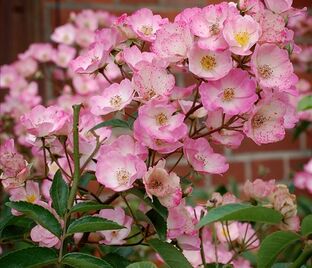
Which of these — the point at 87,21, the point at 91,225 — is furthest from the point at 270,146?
the point at 91,225

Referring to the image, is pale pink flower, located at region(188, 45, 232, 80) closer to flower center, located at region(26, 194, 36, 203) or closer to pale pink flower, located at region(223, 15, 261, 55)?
pale pink flower, located at region(223, 15, 261, 55)

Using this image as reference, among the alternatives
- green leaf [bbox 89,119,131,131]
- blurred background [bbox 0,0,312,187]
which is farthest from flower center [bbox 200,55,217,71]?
blurred background [bbox 0,0,312,187]

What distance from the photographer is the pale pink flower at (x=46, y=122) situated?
645mm

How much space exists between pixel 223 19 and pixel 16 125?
0.73 meters

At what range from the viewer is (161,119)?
23.2 inches

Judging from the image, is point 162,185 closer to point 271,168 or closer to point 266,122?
point 266,122

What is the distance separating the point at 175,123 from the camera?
598 millimetres

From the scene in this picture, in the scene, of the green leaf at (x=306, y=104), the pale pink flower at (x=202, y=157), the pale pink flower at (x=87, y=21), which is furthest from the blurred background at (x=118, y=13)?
the pale pink flower at (x=202, y=157)

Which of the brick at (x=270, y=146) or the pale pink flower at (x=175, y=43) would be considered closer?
the pale pink flower at (x=175, y=43)

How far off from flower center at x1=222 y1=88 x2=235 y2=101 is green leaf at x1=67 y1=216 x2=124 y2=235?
0.42ft

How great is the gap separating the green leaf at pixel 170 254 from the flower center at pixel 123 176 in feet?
0.19

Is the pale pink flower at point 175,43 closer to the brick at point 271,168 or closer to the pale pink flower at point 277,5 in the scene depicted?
the pale pink flower at point 277,5

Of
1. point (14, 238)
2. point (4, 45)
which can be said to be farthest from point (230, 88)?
point (4, 45)

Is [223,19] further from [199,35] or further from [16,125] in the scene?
[16,125]
